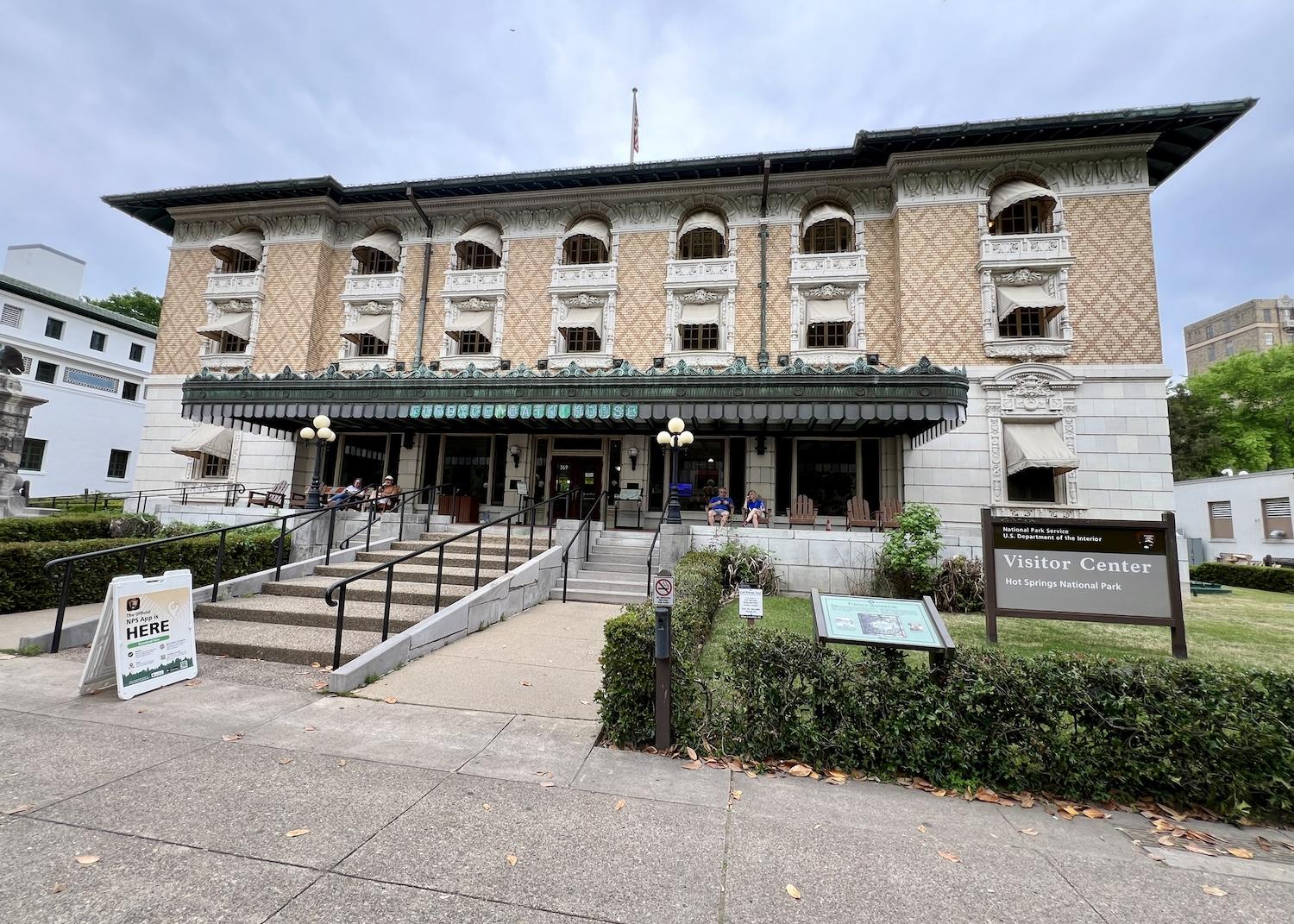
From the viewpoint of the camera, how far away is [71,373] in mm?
32000

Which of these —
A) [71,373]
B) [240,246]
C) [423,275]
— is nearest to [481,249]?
[423,275]

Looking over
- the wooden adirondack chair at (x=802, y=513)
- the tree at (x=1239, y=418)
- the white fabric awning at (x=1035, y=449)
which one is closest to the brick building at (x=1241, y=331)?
the tree at (x=1239, y=418)

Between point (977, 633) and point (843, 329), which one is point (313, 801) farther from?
point (843, 329)

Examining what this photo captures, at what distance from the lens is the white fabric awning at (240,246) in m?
20.2

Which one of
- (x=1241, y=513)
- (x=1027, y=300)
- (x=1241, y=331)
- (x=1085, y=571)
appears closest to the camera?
(x=1085, y=571)

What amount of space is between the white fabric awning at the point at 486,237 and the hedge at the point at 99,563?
12766 mm

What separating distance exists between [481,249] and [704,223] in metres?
8.27

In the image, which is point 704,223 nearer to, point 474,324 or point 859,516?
point 474,324

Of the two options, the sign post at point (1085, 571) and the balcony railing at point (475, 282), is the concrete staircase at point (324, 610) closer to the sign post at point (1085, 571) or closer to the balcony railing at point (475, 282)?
the sign post at point (1085, 571)

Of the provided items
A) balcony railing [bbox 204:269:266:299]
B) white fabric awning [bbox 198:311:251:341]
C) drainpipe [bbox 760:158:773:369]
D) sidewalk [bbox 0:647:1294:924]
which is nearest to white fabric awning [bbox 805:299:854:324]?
drainpipe [bbox 760:158:773:369]

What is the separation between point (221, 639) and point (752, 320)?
15.6m

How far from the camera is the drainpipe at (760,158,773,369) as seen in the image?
1762cm

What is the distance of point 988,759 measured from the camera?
4043 mm

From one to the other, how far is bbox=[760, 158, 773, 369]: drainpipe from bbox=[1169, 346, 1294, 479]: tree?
33.7 meters
